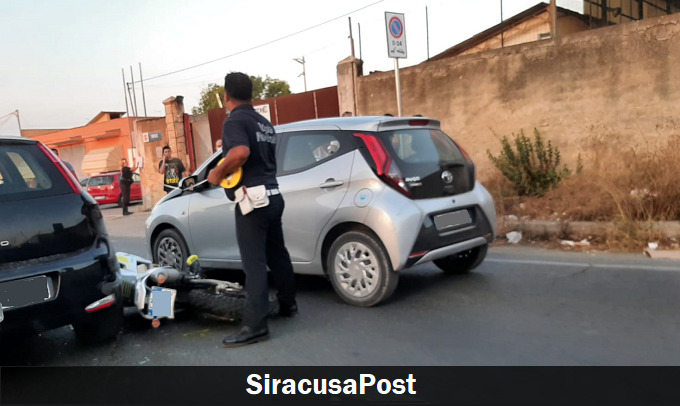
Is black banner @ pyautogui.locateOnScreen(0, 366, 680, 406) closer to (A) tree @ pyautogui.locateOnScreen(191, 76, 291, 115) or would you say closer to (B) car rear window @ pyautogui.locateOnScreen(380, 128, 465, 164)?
(B) car rear window @ pyautogui.locateOnScreen(380, 128, 465, 164)

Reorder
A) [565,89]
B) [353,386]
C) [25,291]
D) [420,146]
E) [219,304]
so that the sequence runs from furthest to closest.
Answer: [565,89] < [420,146] < [219,304] < [25,291] < [353,386]

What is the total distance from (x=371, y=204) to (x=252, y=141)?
111 centimetres

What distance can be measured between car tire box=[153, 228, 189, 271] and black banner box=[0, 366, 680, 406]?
7.95ft

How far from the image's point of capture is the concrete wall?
9.31 meters

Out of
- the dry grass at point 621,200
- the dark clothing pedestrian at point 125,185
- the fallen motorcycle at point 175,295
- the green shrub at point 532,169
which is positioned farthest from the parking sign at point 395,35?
the dark clothing pedestrian at point 125,185

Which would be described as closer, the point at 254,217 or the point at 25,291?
the point at 25,291

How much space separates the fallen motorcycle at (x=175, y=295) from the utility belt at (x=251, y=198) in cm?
82

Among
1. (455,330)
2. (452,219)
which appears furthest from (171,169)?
(455,330)

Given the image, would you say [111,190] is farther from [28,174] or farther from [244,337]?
[244,337]

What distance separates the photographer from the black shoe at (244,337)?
12.6ft

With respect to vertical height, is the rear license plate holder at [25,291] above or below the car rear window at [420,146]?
below

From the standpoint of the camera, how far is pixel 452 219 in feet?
15.4

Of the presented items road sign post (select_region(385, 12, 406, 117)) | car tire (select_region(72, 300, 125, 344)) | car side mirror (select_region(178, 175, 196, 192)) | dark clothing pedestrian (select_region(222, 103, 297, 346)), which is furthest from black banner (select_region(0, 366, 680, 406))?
road sign post (select_region(385, 12, 406, 117))

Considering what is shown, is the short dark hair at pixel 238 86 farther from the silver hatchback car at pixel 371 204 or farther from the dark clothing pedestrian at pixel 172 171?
the dark clothing pedestrian at pixel 172 171
